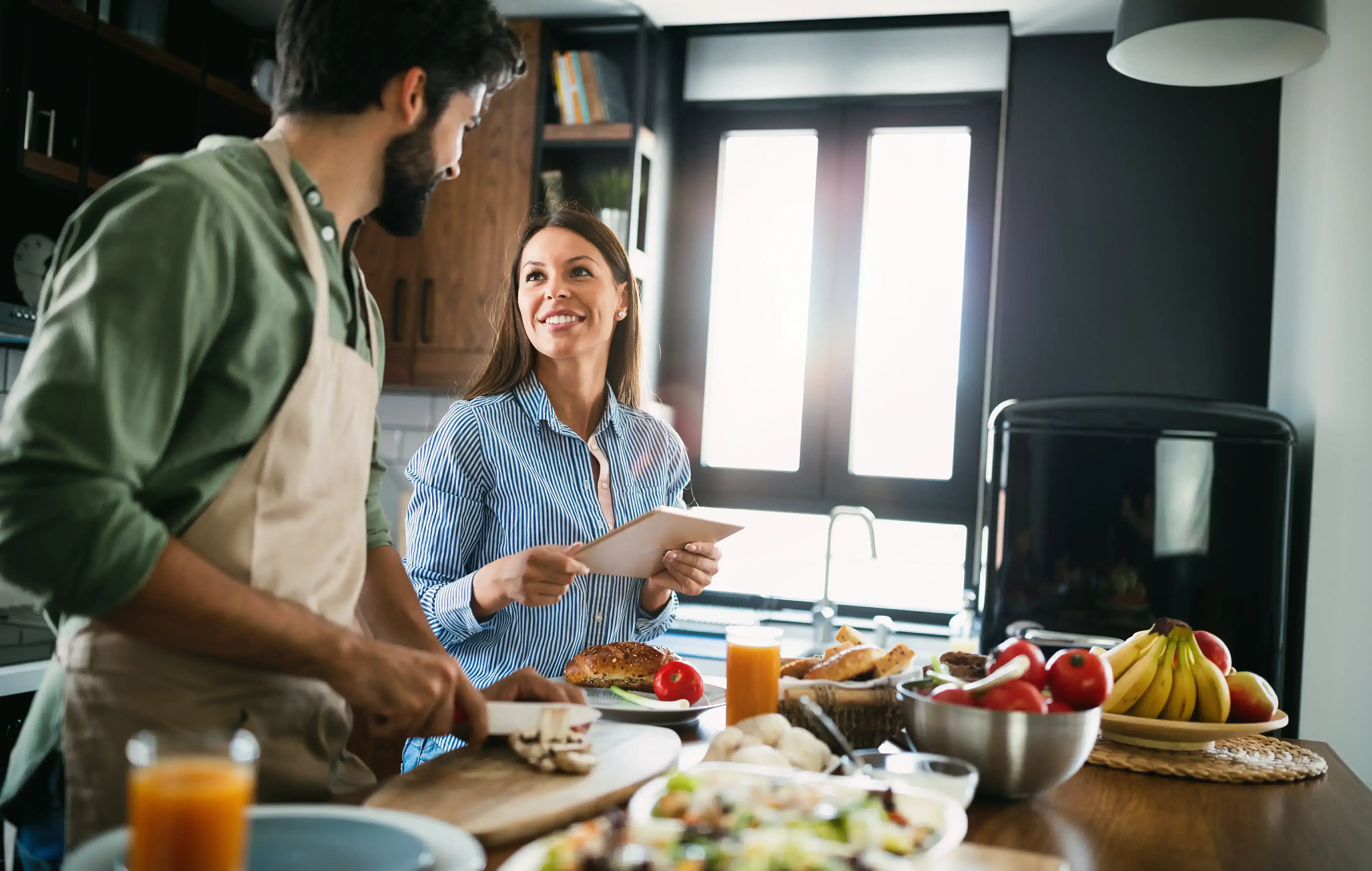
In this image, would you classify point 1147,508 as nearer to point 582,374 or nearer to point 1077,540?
point 1077,540

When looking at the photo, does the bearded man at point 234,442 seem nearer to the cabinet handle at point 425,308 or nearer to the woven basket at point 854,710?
the woven basket at point 854,710

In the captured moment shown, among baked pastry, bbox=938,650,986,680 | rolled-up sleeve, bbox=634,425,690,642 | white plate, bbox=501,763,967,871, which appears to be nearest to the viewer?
white plate, bbox=501,763,967,871

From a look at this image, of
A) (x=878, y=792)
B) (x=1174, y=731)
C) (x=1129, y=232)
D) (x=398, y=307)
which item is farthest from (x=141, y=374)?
(x=1129, y=232)

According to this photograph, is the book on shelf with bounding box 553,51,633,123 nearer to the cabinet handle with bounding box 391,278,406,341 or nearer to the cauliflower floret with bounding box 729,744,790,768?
the cabinet handle with bounding box 391,278,406,341

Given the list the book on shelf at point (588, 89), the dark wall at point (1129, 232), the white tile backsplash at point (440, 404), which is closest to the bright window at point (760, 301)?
the book on shelf at point (588, 89)

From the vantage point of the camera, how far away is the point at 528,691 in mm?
1335

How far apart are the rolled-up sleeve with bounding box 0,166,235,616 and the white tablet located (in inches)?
30.0

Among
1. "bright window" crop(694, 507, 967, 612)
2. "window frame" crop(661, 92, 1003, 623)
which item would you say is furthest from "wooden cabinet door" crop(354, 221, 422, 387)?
"bright window" crop(694, 507, 967, 612)

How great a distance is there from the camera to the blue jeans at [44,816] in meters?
1.09

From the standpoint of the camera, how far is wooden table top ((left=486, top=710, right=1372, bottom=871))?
1053mm

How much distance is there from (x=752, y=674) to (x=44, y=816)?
77cm

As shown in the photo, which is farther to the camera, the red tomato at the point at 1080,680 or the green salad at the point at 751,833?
the red tomato at the point at 1080,680

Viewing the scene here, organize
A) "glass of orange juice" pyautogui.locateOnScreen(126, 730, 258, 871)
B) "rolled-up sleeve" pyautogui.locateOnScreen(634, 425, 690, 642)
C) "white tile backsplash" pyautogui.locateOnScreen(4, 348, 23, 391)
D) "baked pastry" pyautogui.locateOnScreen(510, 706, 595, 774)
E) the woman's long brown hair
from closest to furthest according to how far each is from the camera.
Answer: "glass of orange juice" pyautogui.locateOnScreen(126, 730, 258, 871) < "baked pastry" pyautogui.locateOnScreen(510, 706, 595, 774) < "rolled-up sleeve" pyautogui.locateOnScreen(634, 425, 690, 642) < the woman's long brown hair < "white tile backsplash" pyautogui.locateOnScreen(4, 348, 23, 391)

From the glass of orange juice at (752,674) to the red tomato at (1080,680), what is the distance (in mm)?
323
